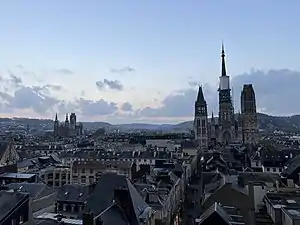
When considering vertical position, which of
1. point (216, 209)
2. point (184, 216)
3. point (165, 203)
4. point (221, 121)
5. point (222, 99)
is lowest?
point (184, 216)

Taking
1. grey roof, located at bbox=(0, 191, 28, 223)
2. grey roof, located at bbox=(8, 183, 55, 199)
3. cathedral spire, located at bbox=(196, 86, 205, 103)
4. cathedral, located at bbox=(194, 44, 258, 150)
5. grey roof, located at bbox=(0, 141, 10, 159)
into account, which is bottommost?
grey roof, located at bbox=(8, 183, 55, 199)

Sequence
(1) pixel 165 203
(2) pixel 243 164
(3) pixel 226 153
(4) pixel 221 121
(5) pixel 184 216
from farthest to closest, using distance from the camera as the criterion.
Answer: (4) pixel 221 121
(3) pixel 226 153
(2) pixel 243 164
(5) pixel 184 216
(1) pixel 165 203

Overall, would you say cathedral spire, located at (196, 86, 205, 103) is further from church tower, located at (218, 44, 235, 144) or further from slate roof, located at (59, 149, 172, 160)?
slate roof, located at (59, 149, 172, 160)

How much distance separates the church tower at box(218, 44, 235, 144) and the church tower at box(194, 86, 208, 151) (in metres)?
11.8

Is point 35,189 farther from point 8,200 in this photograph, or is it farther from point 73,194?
point 8,200

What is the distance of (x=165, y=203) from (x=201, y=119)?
350ft

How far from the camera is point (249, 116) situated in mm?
148375

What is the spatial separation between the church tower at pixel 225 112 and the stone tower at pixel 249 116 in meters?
6.46

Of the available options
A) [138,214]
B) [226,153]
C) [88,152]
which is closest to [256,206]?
[138,214]

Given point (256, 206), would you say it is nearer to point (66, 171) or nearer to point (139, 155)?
point (66, 171)

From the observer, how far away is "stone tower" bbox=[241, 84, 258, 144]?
477ft

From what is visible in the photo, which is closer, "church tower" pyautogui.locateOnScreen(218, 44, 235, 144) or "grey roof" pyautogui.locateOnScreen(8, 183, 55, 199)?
"grey roof" pyautogui.locateOnScreen(8, 183, 55, 199)

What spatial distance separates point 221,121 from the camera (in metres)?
159

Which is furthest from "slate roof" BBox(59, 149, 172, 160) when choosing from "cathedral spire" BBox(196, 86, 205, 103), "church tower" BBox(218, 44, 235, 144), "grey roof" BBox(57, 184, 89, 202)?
"church tower" BBox(218, 44, 235, 144)
